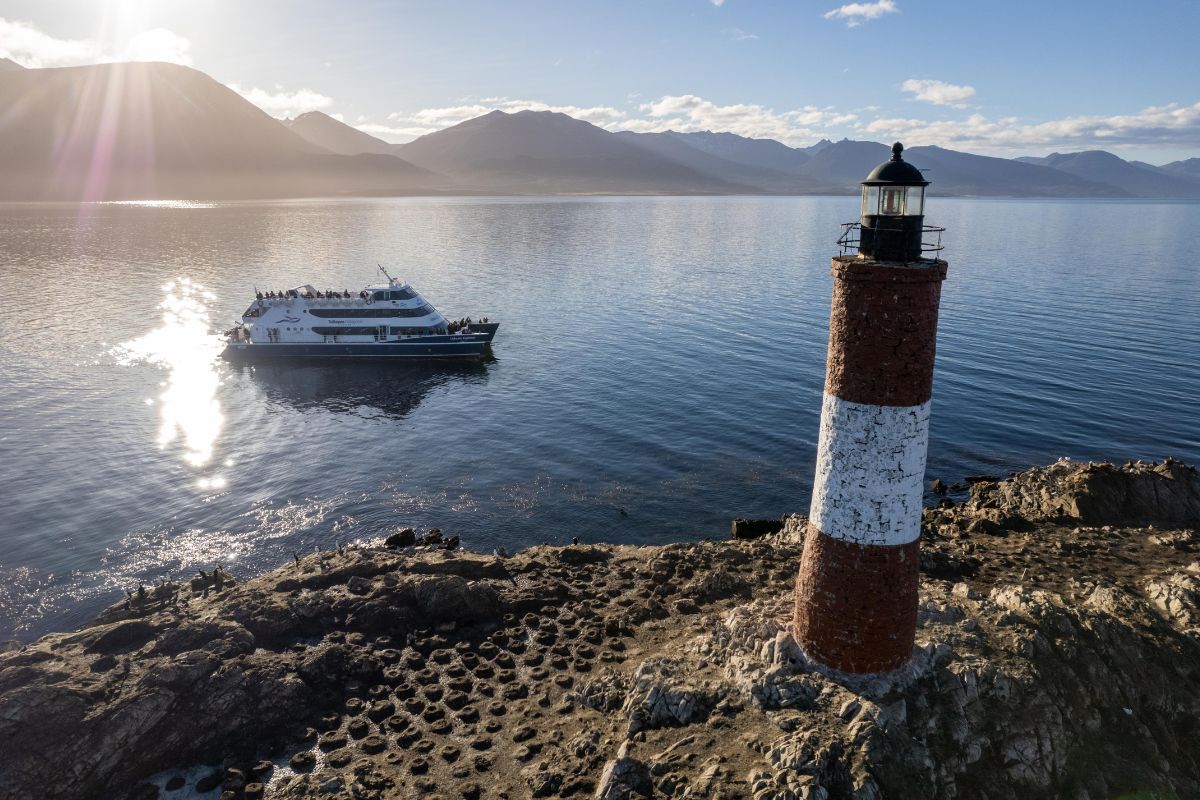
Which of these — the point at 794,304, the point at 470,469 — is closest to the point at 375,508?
the point at 470,469

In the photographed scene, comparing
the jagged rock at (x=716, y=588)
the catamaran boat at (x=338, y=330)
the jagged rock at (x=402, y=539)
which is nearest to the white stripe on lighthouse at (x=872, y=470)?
the jagged rock at (x=716, y=588)

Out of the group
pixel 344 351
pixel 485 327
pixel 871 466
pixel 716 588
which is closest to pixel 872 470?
pixel 871 466

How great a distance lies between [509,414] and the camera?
44281 millimetres

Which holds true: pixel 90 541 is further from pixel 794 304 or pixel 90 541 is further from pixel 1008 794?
pixel 794 304

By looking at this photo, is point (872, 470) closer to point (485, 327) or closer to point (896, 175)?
point (896, 175)

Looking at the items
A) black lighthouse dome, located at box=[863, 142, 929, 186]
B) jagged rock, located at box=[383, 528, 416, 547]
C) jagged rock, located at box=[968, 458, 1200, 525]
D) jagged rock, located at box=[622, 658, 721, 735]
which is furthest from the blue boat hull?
black lighthouse dome, located at box=[863, 142, 929, 186]

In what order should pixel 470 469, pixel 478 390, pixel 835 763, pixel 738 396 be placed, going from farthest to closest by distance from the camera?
pixel 478 390, pixel 738 396, pixel 470 469, pixel 835 763

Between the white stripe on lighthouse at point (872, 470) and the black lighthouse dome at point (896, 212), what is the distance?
2.69 m

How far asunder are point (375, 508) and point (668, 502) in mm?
13131

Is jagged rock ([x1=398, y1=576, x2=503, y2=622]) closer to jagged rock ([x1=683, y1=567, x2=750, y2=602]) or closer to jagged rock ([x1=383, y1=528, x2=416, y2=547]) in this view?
jagged rock ([x1=683, y1=567, x2=750, y2=602])

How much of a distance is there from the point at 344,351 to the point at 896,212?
174ft

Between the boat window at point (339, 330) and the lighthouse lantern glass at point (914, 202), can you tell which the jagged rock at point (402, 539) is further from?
the boat window at point (339, 330)

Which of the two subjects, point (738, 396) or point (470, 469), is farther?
point (738, 396)

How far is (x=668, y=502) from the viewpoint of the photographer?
31.6 metres
